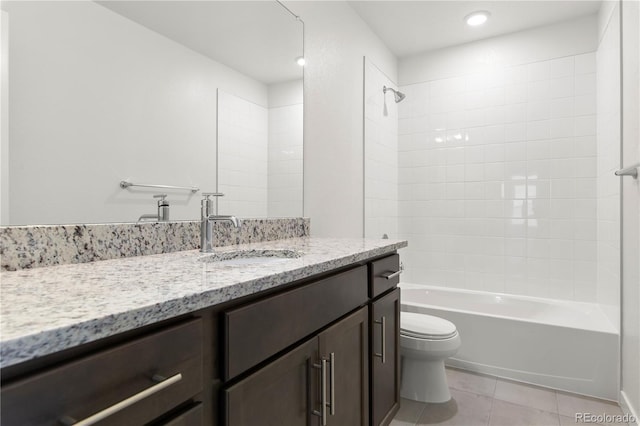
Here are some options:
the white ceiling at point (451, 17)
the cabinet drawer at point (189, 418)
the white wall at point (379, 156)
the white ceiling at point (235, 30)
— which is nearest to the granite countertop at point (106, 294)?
the cabinet drawer at point (189, 418)

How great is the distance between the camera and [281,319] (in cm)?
87

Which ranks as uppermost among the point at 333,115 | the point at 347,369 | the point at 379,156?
the point at 333,115

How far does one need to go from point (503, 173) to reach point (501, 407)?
→ 5.68 feet

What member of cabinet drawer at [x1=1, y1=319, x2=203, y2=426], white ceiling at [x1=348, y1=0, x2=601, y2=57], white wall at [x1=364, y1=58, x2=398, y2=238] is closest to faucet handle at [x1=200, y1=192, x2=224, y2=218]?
cabinet drawer at [x1=1, y1=319, x2=203, y2=426]

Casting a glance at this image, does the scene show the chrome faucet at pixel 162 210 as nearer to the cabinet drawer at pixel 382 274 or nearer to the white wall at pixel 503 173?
the cabinet drawer at pixel 382 274

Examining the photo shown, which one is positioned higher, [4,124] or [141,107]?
[141,107]

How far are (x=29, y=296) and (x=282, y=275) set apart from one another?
46 centimetres

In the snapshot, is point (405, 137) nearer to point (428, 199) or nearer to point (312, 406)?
point (428, 199)

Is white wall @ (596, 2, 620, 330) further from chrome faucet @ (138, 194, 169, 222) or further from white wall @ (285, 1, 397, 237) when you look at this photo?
chrome faucet @ (138, 194, 169, 222)

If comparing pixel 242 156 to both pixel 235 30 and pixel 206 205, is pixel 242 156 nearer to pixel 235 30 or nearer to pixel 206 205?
pixel 206 205

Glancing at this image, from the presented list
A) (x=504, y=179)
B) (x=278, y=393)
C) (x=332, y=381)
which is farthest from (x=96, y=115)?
(x=504, y=179)

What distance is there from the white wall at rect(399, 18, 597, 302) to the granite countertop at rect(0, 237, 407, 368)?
7.69ft

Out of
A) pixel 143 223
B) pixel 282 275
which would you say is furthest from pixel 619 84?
pixel 143 223

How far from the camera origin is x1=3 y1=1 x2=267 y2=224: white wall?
93cm
